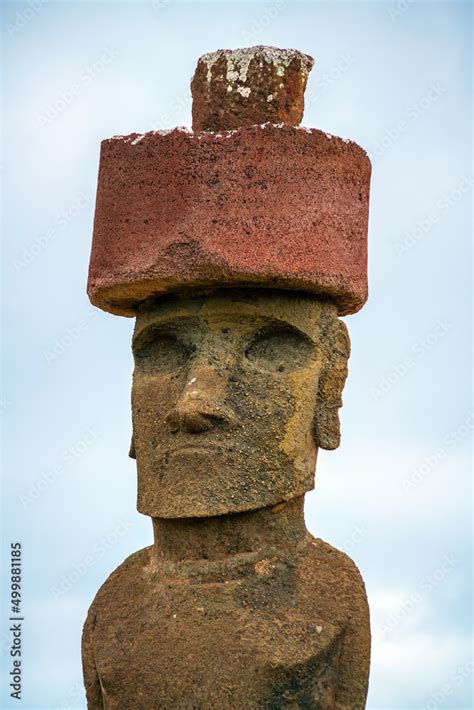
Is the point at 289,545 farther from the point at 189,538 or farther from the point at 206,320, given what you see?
the point at 206,320

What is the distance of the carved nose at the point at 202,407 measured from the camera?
22.4 ft

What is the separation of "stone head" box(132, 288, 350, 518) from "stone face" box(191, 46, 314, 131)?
3.24 ft

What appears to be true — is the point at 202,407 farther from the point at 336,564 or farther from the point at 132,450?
the point at 336,564

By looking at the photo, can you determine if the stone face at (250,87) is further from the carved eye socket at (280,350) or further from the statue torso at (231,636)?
the statue torso at (231,636)

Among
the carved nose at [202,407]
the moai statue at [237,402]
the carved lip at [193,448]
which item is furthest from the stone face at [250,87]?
the carved lip at [193,448]

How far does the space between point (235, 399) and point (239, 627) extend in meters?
1.14

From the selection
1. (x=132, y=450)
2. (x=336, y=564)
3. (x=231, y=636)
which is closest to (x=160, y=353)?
(x=132, y=450)

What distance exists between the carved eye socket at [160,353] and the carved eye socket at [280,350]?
1.20ft

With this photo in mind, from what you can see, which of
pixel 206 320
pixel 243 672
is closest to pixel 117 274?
pixel 206 320

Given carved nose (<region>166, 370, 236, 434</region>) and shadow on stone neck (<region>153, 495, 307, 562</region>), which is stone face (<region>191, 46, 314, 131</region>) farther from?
shadow on stone neck (<region>153, 495, 307, 562</region>)

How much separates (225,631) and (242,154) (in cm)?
239

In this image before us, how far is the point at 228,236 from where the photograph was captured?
6.80m

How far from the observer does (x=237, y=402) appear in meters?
6.93

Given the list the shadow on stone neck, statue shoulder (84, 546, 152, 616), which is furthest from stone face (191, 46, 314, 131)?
statue shoulder (84, 546, 152, 616)
